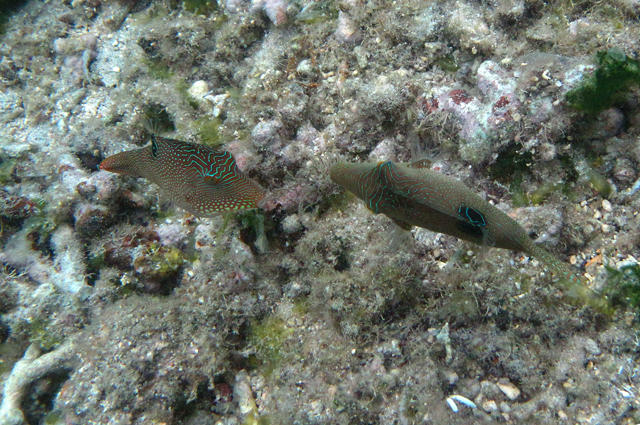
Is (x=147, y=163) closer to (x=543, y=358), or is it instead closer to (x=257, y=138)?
(x=257, y=138)

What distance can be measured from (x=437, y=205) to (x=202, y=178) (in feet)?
7.94

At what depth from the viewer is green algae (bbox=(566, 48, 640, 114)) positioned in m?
3.38

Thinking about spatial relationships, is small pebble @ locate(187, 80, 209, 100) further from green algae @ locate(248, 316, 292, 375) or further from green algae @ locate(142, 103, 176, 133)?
green algae @ locate(248, 316, 292, 375)

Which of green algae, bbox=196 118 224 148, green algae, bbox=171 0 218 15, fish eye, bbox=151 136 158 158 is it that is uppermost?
green algae, bbox=171 0 218 15

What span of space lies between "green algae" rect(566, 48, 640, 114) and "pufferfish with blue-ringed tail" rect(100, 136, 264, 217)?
3.52 metres

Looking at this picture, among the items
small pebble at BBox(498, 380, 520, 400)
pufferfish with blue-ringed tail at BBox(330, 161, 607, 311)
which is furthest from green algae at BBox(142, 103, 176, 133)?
small pebble at BBox(498, 380, 520, 400)

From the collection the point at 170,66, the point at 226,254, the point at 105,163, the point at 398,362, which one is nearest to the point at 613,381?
the point at 398,362

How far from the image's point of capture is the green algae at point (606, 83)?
11.1ft

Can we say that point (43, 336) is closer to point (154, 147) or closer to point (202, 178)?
point (154, 147)

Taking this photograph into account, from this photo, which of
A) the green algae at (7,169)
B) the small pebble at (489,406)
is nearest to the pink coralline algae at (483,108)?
the small pebble at (489,406)

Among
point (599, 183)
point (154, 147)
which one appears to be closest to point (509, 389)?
point (599, 183)

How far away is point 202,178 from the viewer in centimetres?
363

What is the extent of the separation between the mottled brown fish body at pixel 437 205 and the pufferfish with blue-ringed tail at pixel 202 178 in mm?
1335

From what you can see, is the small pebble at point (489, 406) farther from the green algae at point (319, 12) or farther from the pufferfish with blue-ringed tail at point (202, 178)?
the green algae at point (319, 12)
